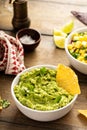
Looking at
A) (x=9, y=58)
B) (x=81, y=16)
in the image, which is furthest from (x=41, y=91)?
(x=81, y=16)

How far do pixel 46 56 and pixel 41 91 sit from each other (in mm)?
377

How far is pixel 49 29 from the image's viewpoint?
195 cm

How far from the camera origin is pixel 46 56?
176cm

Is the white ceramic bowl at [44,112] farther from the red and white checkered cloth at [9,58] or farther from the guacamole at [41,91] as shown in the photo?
the red and white checkered cloth at [9,58]

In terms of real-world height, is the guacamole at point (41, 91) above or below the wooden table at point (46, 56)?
above

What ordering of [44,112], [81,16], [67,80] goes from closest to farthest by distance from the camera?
[44,112]
[67,80]
[81,16]

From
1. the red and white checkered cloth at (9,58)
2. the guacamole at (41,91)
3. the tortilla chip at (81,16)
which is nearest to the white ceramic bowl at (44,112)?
the guacamole at (41,91)

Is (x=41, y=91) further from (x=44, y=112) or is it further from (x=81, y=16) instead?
(x=81, y=16)

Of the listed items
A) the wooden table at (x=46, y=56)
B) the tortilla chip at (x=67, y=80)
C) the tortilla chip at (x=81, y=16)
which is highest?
the tortilla chip at (x=67, y=80)

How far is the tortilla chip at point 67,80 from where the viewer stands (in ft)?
4.65

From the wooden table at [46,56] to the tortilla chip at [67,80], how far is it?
10 centimetres

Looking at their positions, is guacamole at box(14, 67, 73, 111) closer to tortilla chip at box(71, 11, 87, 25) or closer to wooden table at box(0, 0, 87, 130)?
wooden table at box(0, 0, 87, 130)

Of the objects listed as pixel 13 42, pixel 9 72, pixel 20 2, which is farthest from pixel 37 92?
pixel 20 2

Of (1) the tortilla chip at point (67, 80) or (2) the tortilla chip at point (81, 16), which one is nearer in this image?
(1) the tortilla chip at point (67, 80)
